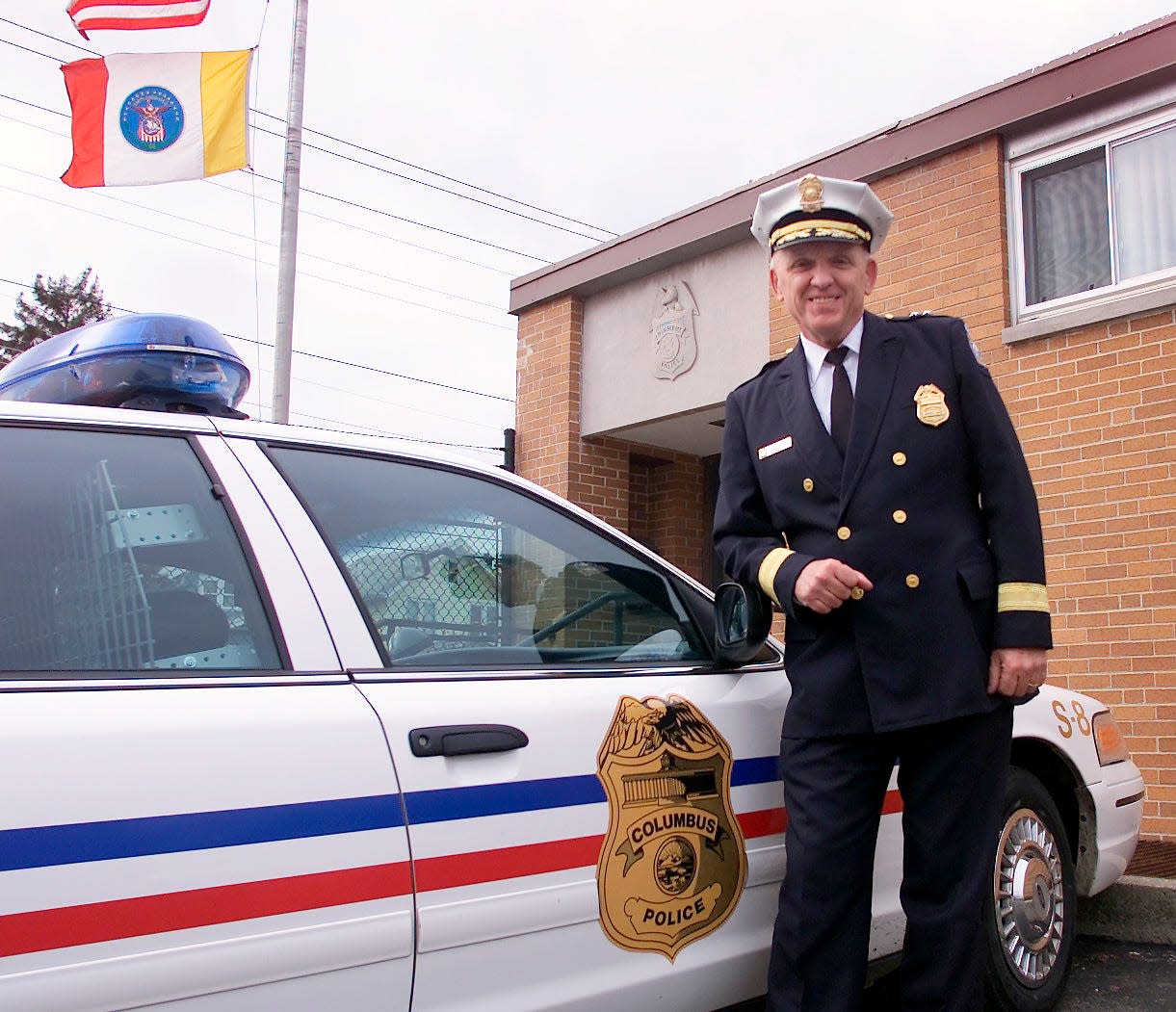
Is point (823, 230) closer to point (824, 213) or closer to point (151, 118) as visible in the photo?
point (824, 213)

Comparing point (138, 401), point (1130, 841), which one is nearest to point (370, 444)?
point (138, 401)

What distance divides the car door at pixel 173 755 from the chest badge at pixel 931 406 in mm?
1312

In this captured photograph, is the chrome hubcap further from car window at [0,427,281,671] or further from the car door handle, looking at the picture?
car window at [0,427,281,671]

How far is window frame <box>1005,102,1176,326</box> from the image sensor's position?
5.75 meters

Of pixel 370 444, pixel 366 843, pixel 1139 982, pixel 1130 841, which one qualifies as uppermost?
pixel 370 444

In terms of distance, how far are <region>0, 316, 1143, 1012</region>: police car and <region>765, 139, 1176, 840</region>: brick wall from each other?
324 cm

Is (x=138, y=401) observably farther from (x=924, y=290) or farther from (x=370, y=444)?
(x=924, y=290)

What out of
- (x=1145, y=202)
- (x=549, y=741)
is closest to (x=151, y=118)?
(x=1145, y=202)

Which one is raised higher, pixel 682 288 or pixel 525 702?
pixel 682 288

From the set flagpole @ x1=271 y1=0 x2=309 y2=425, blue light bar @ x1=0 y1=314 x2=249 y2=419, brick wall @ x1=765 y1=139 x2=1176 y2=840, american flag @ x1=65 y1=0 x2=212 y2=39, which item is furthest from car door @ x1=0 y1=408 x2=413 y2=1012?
american flag @ x1=65 y1=0 x2=212 y2=39

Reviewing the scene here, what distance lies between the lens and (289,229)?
30.9 ft

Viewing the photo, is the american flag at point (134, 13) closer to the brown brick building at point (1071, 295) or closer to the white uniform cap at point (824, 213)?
the brown brick building at point (1071, 295)

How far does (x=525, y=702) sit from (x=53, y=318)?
3092 centimetres

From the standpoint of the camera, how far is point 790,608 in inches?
97.8
